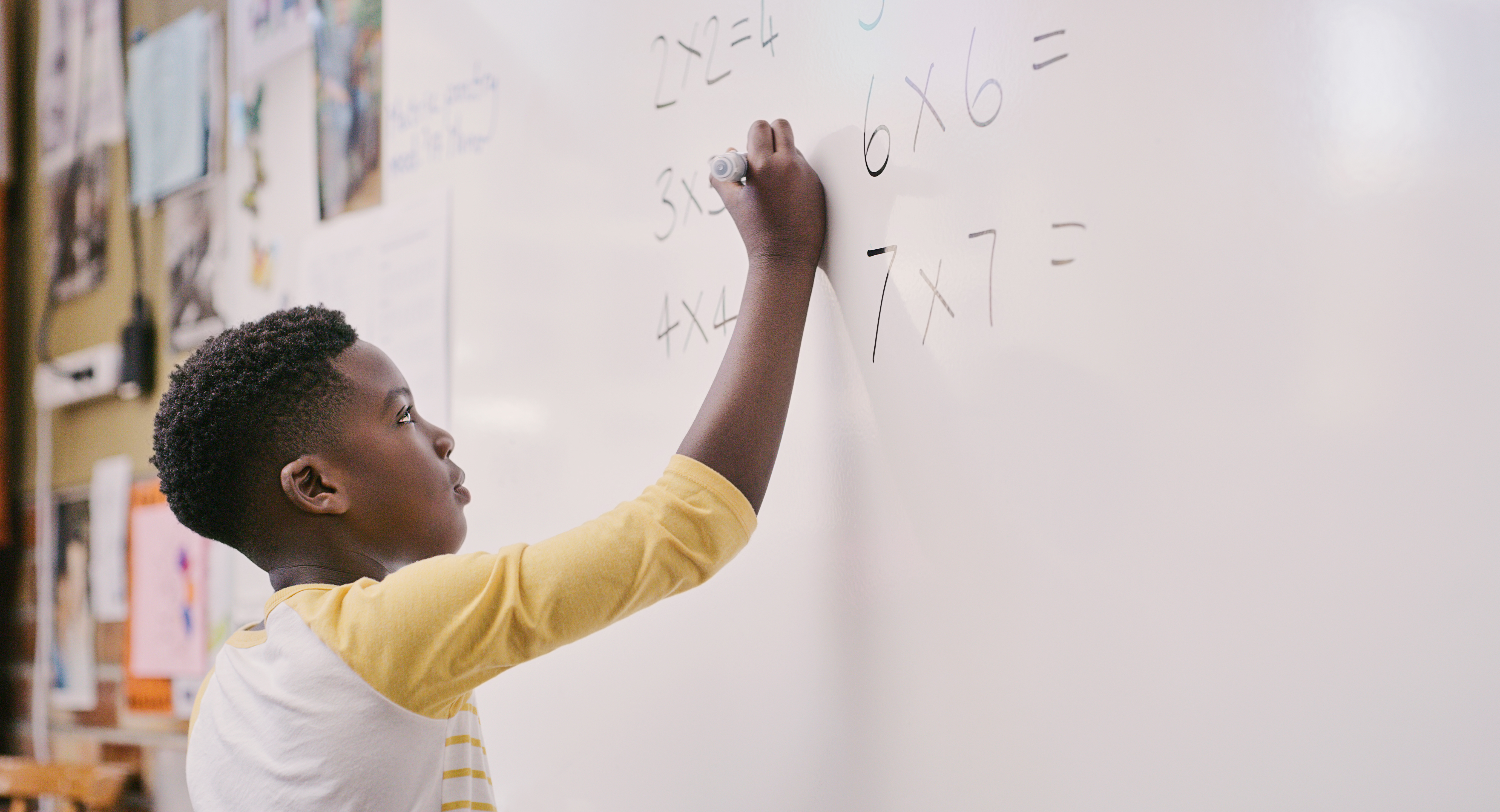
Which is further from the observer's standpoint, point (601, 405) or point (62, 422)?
point (62, 422)

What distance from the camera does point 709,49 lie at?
0.75 metres

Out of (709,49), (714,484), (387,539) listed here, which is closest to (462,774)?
(387,539)

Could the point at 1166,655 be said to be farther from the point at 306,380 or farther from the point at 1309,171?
the point at 306,380

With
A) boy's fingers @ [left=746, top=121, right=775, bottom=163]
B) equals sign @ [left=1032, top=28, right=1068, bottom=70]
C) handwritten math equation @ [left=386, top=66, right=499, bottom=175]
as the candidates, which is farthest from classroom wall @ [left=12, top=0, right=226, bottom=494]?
equals sign @ [left=1032, top=28, right=1068, bottom=70]

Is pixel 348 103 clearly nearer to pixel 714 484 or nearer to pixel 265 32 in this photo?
pixel 265 32

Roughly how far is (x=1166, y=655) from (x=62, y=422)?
5.36 ft

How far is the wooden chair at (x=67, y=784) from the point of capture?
1.36m

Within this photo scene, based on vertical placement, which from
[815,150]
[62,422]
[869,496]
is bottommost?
[869,496]

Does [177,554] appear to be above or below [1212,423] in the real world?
below

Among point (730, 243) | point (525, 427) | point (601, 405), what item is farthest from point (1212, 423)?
point (525, 427)

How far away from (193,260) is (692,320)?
2.97 ft

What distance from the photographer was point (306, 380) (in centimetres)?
63

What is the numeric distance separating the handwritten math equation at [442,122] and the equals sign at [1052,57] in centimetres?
52

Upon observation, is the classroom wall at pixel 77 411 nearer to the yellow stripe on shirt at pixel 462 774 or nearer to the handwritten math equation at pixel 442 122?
the handwritten math equation at pixel 442 122
